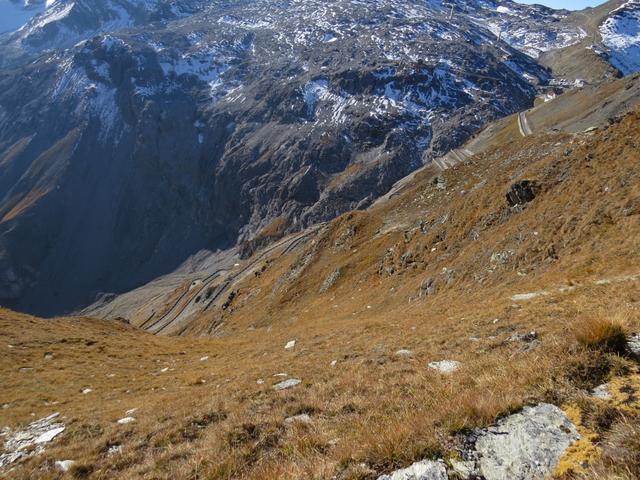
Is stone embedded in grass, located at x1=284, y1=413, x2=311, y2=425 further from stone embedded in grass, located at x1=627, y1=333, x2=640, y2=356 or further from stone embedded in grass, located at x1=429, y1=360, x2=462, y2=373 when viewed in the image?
stone embedded in grass, located at x1=627, y1=333, x2=640, y2=356

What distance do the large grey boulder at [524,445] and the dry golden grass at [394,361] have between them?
7.7 inches

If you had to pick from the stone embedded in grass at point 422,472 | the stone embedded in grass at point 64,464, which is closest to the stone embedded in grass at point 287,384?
the stone embedded in grass at point 64,464

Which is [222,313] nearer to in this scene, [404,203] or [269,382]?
[404,203]

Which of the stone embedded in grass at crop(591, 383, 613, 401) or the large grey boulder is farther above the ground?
the large grey boulder

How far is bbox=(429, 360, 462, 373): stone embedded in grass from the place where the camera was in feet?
31.0

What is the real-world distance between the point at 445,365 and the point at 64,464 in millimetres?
9307

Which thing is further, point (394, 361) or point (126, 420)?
point (394, 361)

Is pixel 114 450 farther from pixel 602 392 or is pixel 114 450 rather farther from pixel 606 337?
pixel 606 337

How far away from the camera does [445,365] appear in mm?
10078

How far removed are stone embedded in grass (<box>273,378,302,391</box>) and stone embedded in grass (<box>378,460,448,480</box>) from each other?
739 centimetres

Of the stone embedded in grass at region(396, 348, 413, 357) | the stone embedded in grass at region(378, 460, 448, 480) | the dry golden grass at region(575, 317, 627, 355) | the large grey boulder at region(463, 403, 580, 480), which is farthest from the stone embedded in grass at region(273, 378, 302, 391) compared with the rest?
the dry golden grass at region(575, 317, 627, 355)

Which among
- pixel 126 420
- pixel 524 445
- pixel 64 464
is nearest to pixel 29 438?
pixel 126 420

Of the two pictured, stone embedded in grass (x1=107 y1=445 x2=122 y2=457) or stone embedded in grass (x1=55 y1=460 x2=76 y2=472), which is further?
stone embedded in grass (x1=107 y1=445 x2=122 y2=457)

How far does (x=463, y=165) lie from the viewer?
62125 mm
